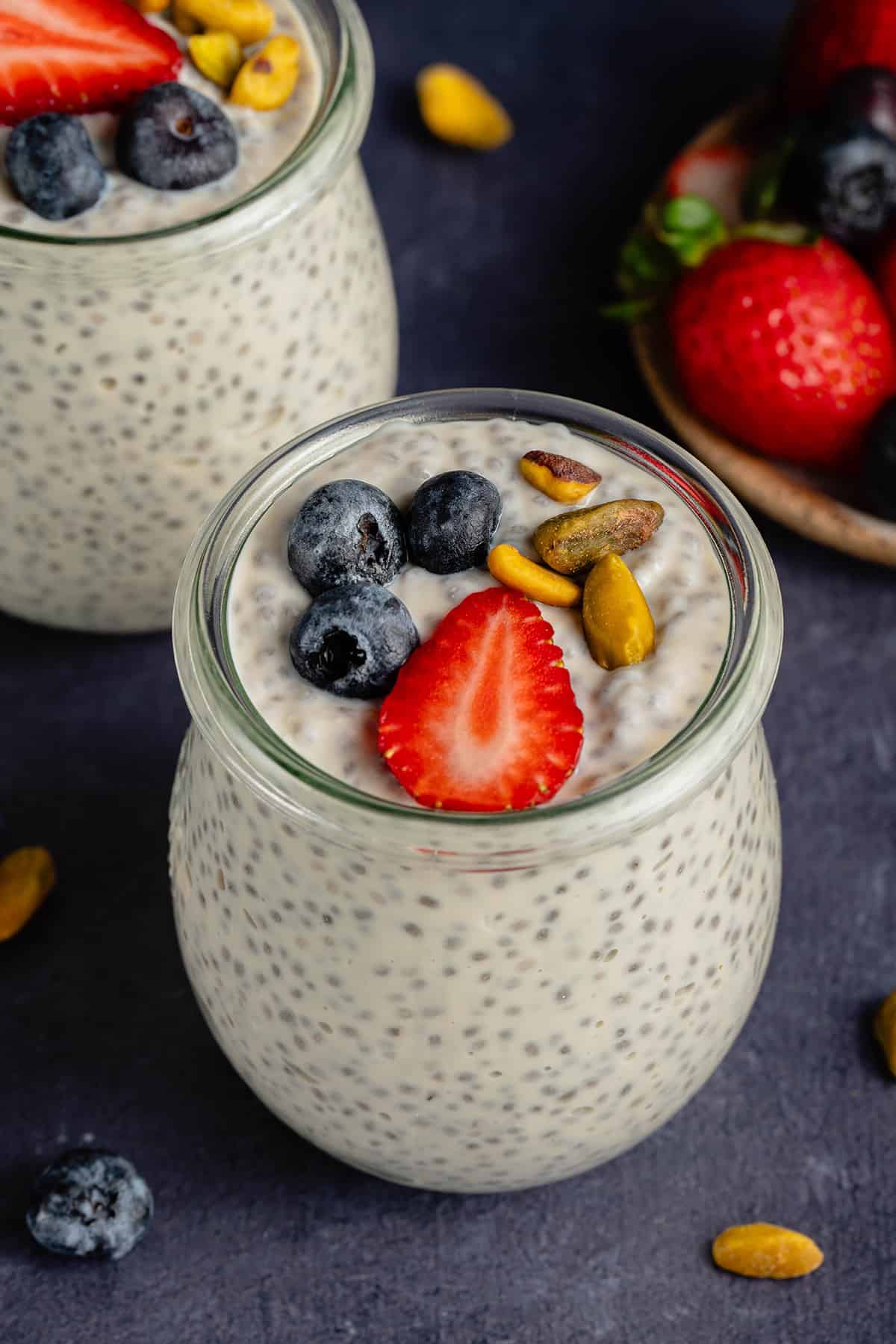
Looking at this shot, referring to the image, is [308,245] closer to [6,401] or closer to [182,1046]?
[6,401]

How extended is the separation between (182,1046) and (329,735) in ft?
1.63

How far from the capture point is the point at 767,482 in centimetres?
178

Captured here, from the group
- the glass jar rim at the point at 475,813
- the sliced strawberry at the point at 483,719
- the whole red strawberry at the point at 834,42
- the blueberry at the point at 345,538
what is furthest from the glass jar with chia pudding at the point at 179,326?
the whole red strawberry at the point at 834,42

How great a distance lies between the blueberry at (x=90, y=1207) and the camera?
1.31m

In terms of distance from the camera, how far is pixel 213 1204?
1.37m

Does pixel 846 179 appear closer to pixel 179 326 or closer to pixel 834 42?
pixel 834 42

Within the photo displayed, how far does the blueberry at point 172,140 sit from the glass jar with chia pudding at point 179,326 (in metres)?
0.01

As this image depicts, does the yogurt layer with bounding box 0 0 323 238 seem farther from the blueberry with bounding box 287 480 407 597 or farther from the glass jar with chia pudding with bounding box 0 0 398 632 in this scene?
the blueberry with bounding box 287 480 407 597

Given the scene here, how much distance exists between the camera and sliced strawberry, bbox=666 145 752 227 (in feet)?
6.34

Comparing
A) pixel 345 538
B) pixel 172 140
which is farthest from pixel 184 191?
pixel 345 538

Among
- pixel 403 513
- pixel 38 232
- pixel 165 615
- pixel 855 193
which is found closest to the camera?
pixel 403 513

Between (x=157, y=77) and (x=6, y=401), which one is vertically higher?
(x=157, y=77)

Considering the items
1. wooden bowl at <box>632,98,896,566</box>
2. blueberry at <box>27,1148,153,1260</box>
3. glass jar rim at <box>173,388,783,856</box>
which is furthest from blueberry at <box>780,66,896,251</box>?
blueberry at <box>27,1148,153,1260</box>

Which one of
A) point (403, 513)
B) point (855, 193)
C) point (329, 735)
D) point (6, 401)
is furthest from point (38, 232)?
point (855, 193)
